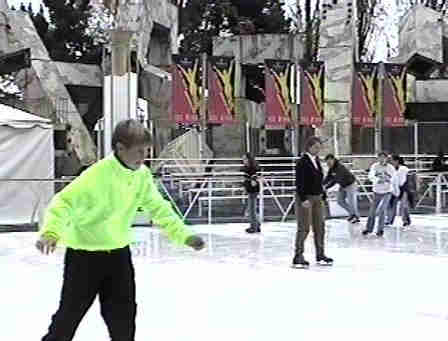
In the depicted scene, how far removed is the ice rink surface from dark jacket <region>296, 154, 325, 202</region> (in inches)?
33.2

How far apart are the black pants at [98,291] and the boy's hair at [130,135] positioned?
51cm

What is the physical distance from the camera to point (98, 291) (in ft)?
12.8

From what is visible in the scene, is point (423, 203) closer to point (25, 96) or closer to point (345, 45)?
point (345, 45)

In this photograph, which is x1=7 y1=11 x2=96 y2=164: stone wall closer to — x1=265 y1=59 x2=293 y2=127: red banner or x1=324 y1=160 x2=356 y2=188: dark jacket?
x1=265 y1=59 x2=293 y2=127: red banner

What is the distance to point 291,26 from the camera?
1516 inches

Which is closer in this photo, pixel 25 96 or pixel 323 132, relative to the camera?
pixel 323 132

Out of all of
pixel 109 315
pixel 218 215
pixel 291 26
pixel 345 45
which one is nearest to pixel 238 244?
pixel 218 215

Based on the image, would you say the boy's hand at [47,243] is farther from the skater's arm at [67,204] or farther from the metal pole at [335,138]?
the metal pole at [335,138]

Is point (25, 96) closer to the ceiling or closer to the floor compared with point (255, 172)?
closer to the ceiling

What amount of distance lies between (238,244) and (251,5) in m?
28.3

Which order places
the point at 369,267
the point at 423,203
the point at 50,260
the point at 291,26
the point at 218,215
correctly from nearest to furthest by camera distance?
the point at 369,267, the point at 50,260, the point at 218,215, the point at 423,203, the point at 291,26

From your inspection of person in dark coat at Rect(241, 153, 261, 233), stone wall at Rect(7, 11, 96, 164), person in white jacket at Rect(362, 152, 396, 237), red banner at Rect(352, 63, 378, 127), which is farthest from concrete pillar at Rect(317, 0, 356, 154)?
person in white jacket at Rect(362, 152, 396, 237)

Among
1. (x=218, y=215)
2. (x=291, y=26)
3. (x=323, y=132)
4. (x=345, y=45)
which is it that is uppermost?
(x=291, y=26)

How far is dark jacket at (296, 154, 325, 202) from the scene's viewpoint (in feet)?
29.5
